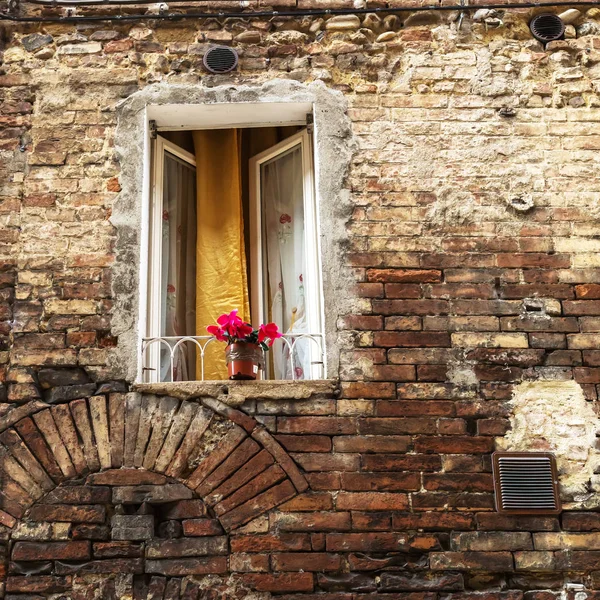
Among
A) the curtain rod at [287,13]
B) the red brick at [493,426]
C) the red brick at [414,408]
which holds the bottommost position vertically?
the red brick at [493,426]

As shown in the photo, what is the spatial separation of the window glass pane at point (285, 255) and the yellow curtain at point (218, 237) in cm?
17

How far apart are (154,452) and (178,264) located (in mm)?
1415

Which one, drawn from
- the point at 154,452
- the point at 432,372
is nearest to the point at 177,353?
the point at 154,452

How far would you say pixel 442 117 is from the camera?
16.5ft

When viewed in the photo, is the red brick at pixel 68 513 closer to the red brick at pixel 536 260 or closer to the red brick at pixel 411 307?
the red brick at pixel 411 307

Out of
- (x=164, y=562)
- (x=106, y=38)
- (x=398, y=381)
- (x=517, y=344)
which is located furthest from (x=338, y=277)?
(x=106, y=38)

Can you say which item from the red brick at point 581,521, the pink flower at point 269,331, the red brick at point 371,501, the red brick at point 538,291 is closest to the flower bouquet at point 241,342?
the pink flower at point 269,331

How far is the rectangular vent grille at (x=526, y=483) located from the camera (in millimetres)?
4203

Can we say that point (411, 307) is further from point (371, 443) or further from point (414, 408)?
point (371, 443)

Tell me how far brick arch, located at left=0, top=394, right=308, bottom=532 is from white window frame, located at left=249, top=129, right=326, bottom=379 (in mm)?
665

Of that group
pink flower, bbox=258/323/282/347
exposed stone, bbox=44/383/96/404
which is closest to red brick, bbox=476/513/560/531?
pink flower, bbox=258/323/282/347

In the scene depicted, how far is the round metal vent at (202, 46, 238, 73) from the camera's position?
5137mm

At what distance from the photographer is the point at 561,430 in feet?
14.4

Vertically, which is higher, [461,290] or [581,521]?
[461,290]
